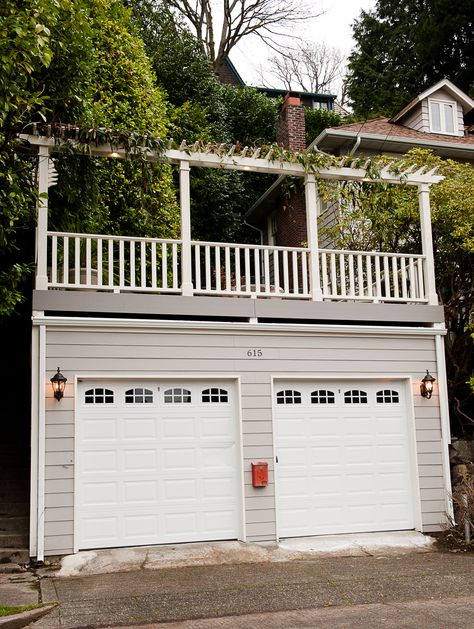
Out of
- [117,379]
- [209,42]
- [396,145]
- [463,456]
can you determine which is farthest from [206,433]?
[209,42]

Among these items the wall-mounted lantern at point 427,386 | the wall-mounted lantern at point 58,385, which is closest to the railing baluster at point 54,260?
the wall-mounted lantern at point 58,385

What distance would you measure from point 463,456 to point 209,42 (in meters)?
20.9

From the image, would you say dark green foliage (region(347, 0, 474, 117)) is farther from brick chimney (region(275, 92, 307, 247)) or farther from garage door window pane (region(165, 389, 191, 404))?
garage door window pane (region(165, 389, 191, 404))

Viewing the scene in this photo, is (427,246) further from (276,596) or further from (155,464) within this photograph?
(276,596)

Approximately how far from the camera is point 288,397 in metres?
9.71

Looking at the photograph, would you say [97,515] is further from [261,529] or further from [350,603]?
[350,603]

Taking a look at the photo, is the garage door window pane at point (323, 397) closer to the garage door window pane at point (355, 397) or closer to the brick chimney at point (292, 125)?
the garage door window pane at point (355, 397)

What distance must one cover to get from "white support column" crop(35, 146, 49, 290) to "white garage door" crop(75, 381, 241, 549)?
4.74 ft

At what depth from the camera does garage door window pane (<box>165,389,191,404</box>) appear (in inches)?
362

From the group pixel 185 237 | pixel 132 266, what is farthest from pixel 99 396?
pixel 185 237

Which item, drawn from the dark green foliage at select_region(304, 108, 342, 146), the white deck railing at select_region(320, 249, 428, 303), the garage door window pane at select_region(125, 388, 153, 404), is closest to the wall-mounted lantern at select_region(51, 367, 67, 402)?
the garage door window pane at select_region(125, 388, 153, 404)

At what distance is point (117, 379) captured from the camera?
8945 mm

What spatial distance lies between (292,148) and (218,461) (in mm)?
12676

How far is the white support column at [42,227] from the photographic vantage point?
28.8 feet
